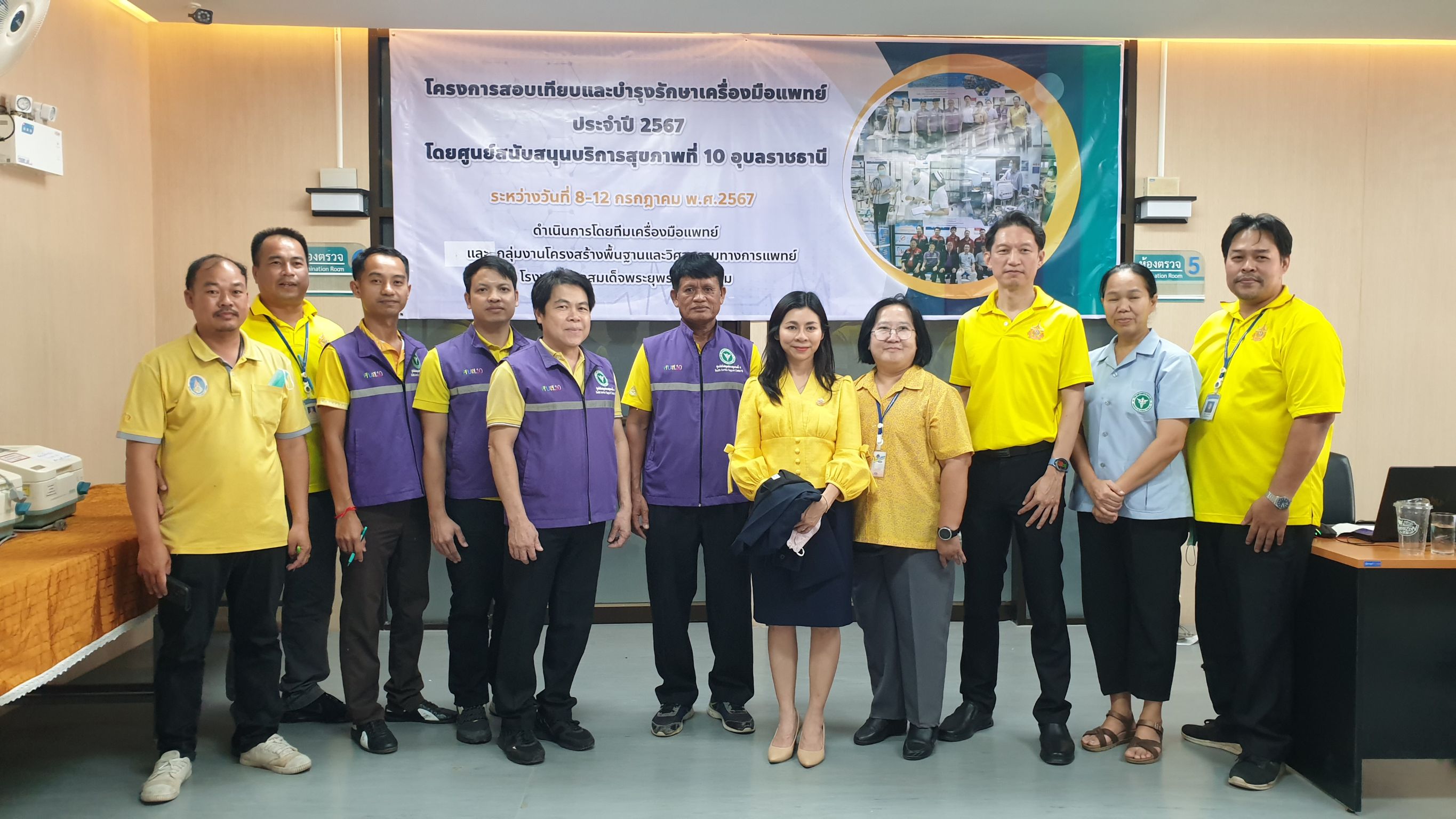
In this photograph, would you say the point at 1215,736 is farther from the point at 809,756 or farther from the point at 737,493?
the point at 737,493

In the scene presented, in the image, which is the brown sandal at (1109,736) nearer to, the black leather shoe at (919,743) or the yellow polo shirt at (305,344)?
the black leather shoe at (919,743)

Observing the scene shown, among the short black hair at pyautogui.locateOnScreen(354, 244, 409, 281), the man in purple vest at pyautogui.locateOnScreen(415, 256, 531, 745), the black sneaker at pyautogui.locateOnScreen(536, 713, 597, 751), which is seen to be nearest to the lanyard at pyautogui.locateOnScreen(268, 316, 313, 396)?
the short black hair at pyautogui.locateOnScreen(354, 244, 409, 281)

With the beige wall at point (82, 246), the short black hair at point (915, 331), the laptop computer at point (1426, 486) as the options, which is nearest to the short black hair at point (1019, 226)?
the short black hair at point (915, 331)

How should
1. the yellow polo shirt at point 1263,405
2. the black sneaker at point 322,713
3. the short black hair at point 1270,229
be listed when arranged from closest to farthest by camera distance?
the yellow polo shirt at point 1263,405 < the short black hair at point 1270,229 < the black sneaker at point 322,713

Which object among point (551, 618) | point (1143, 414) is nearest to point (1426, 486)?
point (1143, 414)

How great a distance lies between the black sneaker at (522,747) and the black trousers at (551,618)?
2cm

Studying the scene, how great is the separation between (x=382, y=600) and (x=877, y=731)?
70.9 inches

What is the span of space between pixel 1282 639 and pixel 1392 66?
3.58m

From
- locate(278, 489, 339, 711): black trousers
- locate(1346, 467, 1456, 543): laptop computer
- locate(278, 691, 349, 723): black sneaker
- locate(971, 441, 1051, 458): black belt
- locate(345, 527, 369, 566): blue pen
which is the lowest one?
locate(278, 691, 349, 723): black sneaker

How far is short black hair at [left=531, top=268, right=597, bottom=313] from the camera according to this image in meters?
2.94

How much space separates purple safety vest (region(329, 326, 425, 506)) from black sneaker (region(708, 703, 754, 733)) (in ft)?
4.42

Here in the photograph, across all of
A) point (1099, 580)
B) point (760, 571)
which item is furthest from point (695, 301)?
point (1099, 580)

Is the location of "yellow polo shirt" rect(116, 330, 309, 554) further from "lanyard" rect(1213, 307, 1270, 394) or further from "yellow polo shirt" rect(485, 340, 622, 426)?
"lanyard" rect(1213, 307, 1270, 394)

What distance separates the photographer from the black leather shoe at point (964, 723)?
3158mm
